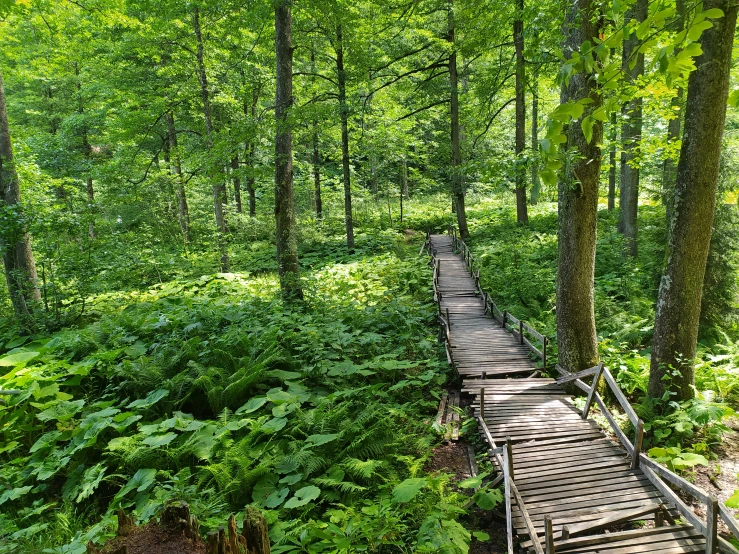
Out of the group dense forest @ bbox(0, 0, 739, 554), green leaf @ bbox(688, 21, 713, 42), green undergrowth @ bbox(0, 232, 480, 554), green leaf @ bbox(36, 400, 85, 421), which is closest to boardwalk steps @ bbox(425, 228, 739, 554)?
dense forest @ bbox(0, 0, 739, 554)

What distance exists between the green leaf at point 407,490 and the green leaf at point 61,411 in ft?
15.1

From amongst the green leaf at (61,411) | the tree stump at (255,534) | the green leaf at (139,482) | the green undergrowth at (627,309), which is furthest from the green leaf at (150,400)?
the green undergrowth at (627,309)

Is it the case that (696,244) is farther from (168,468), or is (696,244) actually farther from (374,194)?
(374,194)

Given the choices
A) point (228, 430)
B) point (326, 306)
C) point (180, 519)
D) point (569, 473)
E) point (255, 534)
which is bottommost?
point (569, 473)

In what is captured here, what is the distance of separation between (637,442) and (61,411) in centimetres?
744

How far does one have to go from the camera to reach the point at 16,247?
9.66 meters

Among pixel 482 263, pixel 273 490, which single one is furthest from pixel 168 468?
pixel 482 263

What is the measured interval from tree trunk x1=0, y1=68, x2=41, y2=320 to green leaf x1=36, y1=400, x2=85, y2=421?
448cm

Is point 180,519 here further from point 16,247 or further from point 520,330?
point 16,247

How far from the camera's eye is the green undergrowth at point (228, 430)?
167 inches

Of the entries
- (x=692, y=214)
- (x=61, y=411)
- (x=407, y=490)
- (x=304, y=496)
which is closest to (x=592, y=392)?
(x=692, y=214)

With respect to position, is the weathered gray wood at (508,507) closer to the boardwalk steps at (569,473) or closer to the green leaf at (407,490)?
the boardwalk steps at (569,473)

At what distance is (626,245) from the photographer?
13.9 meters

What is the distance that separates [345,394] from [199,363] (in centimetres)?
267
